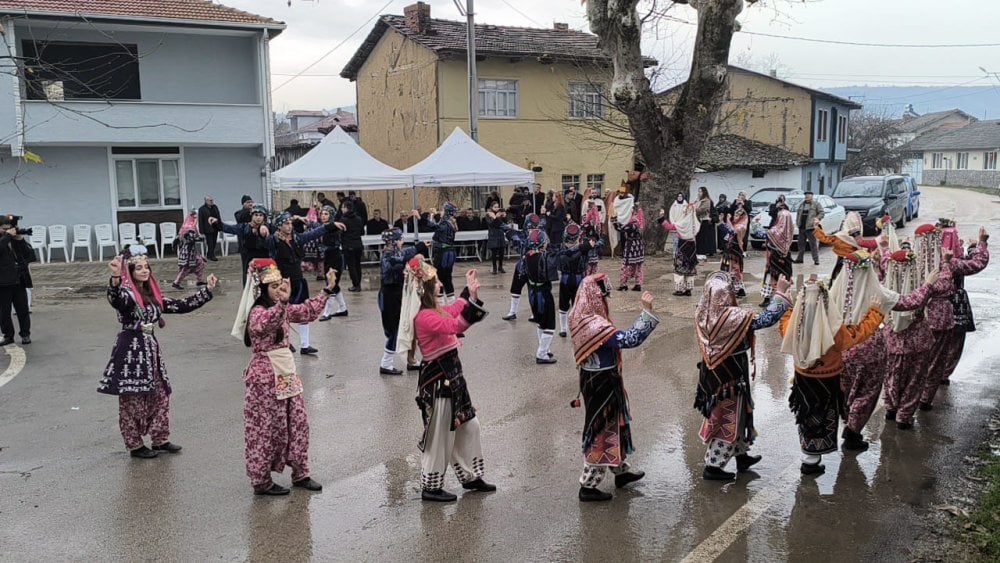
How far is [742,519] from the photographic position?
5.64 meters

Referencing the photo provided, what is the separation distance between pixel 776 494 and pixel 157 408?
5.08m

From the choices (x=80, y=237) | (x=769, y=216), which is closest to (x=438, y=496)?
(x=769, y=216)

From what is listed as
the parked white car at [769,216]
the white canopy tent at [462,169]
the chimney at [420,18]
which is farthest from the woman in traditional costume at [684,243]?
the chimney at [420,18]

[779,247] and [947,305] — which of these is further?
[779,247]

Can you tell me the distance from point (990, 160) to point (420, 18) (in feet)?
178

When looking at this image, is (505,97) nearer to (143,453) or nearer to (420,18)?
(420,18)

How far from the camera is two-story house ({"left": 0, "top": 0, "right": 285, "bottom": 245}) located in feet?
68.4

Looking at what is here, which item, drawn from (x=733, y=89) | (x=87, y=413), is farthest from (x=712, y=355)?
(x=733, y=89)

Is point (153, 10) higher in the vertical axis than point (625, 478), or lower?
higher

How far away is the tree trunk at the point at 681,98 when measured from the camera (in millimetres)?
18703

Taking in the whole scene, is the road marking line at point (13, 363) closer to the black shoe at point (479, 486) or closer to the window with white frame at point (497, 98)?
the black shoe at point (479, 486)

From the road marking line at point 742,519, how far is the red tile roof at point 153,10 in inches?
722

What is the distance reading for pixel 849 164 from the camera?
47781 millimetres

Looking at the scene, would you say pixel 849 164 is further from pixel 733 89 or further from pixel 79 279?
pixel 79 279
